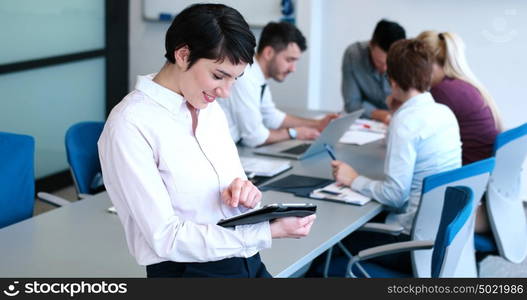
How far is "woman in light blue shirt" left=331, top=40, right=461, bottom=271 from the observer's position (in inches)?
136

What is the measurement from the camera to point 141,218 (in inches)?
72.9

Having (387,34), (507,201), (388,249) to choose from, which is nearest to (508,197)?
(507,201)

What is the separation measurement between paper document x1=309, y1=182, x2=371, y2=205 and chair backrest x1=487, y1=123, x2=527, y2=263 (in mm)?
817

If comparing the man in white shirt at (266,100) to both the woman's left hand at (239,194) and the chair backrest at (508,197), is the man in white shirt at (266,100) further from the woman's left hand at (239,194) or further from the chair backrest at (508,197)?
the woman's left hand at (239,194)

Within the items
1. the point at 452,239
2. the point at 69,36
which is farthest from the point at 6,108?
the point at 452,239

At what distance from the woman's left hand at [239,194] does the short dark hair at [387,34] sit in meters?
3.25

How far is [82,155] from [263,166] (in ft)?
2.96

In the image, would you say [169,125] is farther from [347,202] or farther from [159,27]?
[159,27]

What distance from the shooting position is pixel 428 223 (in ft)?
10.7

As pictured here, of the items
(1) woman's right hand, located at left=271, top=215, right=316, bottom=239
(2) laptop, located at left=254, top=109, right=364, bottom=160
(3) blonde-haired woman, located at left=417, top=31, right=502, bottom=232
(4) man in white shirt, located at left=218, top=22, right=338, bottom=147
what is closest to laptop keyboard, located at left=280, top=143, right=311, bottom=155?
(2) laptop, located at left=254, top=109, right=364, bottom=160

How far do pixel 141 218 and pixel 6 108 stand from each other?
399 cm

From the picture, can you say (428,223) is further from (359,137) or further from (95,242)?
(359,137)

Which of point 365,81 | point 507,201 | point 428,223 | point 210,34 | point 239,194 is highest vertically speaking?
point 210,34

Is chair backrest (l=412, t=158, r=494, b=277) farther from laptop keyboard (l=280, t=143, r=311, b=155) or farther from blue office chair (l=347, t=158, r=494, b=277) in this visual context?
laptop keyboard (l=280, t=143, r=311, b=155)
